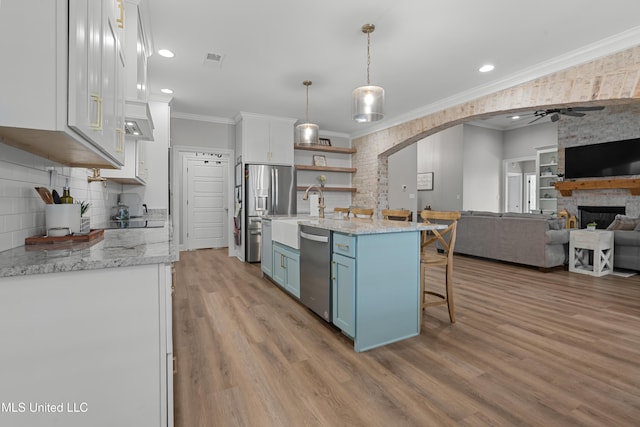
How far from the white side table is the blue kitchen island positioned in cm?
348

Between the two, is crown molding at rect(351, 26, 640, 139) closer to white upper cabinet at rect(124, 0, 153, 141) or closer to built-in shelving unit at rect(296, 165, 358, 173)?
built-in shelving unit at rect(296, 165, 358, 173)

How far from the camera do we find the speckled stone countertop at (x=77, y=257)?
1074mm

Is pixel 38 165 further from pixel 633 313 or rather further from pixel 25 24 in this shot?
pixel 633 313

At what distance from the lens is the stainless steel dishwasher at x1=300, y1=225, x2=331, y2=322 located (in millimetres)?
2629

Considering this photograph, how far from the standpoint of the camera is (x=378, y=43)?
10.5ft

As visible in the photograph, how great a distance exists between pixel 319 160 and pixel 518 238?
406 centimetres

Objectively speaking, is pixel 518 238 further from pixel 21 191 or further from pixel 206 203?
pixel 206 203

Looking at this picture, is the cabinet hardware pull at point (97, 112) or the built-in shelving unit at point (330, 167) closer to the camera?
the cabinet hardware pull at point (97, 112)

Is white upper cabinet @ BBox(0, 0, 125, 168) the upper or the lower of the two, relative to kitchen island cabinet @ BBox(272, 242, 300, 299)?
upper

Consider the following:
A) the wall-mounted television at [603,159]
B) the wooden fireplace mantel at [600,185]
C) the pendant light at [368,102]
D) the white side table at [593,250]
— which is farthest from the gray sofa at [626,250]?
the pendant light at [368,102]

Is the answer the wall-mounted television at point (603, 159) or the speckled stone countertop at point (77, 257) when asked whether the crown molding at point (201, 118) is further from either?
the wall-mounted television at point (603, 159)

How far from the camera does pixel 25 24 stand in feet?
3.11

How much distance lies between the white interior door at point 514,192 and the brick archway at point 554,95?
5.28 metres

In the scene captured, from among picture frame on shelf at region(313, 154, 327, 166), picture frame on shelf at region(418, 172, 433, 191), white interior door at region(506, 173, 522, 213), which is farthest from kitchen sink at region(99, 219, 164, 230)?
white interior door at region(506, 173, 522, 213)
